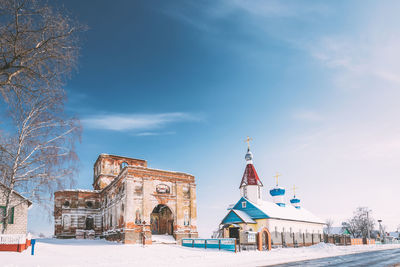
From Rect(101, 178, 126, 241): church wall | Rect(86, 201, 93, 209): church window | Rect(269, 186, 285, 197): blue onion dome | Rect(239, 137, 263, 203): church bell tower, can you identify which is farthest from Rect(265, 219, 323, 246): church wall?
Rect(86, 201, 93, 209): church window

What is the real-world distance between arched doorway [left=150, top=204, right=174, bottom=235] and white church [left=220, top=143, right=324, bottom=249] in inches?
251

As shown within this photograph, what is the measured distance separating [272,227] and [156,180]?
1770 centimetres

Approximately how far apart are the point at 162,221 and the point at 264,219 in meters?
13.6

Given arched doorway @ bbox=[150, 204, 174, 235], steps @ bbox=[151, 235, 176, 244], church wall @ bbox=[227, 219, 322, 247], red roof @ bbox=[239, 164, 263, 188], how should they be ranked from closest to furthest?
steps @ bbox=[151, 235, 176, 244], arched doorway @ bbox=[150, 204, 174, 235], church wall @ bbox=[227, 219, 322, 247], red roof @ bbox=[239, 164, 263, 188]

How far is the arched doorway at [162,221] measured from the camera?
36188mm

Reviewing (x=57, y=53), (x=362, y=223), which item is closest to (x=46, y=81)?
(x=57, y=53)

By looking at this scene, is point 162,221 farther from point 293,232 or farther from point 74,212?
point 293,232

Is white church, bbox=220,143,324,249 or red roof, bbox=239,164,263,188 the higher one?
red roof, bbox=239,164,263,188

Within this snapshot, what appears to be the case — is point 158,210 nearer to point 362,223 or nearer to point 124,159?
point 124,159

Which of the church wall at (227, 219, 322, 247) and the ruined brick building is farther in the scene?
the church wall at (227, 219, 322, 247)

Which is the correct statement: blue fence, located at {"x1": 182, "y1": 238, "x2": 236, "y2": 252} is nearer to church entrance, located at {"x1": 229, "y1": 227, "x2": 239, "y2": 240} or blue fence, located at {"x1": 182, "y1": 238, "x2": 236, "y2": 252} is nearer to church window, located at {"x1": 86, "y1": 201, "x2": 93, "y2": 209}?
church entrance, located at {"x1": 229, "y1": 227, "x2": 239, "y2": 240}

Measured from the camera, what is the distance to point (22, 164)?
15.8 m

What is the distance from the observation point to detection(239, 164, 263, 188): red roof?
44594 millimetres

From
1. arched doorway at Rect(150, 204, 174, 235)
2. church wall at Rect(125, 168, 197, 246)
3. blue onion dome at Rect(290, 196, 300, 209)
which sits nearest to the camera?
church wall at Rect(125, 168, 197, 246)
